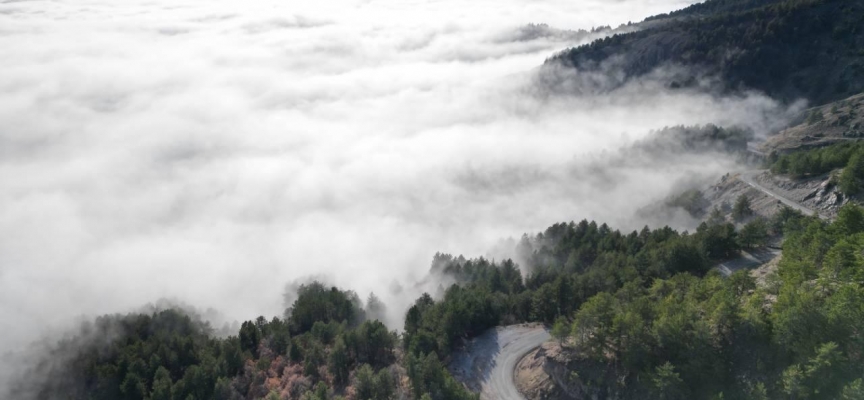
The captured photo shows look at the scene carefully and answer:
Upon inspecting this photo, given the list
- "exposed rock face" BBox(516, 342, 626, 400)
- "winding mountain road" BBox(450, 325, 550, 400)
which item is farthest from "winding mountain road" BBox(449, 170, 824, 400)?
"exposed rock face" BBox(516, 342, 626, 400)

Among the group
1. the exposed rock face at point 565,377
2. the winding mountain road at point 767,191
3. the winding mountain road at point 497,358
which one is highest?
the exposed rock face at point 565,377

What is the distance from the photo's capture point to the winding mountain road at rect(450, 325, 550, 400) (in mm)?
76875

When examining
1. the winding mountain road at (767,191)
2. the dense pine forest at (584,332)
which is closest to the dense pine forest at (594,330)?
the dense pine forest at (584,332)

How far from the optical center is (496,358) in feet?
273

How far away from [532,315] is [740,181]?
86.7 metres

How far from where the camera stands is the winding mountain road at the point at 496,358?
3027 inches

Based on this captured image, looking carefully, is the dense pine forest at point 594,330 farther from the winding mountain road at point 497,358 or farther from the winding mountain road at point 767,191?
the winding mountain road at point 767,191

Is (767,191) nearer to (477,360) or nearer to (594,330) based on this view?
(594,330)

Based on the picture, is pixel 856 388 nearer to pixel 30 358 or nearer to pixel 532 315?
pixel 532 315

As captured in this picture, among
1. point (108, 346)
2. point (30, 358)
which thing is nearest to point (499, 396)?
point (108, 346)

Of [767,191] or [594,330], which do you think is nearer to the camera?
[594,330]

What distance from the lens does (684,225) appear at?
464 ft

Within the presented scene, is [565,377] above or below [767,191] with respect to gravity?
above

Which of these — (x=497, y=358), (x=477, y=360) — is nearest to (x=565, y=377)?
(x=497, y=358)
